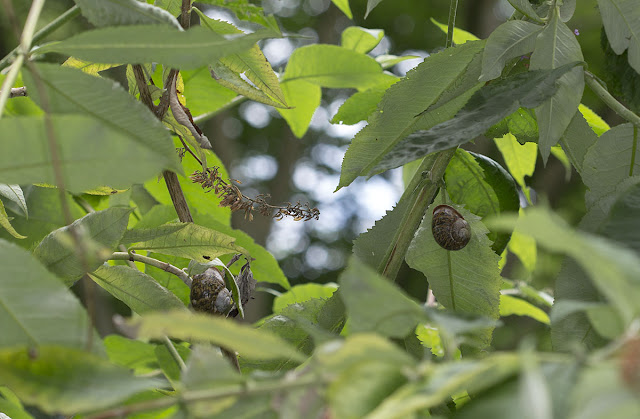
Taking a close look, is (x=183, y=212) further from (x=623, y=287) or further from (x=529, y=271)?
(x=529, y=271)

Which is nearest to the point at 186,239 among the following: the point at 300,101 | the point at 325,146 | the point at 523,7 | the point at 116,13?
the point at 116,13

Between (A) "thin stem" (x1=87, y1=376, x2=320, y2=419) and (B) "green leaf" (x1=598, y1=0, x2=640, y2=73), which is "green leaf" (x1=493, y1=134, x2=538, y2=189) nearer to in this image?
(B) "green leaf" (x1=598, y1=0, x2=640, y2=73)

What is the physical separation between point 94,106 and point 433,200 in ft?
0.87

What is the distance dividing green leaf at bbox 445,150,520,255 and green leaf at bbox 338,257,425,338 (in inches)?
11.0

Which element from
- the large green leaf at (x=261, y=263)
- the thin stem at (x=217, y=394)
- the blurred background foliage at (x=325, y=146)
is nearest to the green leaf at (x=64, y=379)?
the thin stem at (x=217, y=394)

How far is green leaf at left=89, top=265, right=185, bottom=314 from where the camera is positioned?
368 millimetres

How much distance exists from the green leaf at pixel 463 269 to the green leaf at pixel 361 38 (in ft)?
1.23

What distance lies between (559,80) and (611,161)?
2.3 inches

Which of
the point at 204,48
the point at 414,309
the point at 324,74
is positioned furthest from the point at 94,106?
the point at 324,74

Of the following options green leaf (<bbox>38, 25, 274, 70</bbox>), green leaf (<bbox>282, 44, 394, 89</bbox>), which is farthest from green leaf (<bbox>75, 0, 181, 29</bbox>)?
green leaf (<bbox>282, 44, 394, 89</bbox>)

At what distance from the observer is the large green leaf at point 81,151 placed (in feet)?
0.71

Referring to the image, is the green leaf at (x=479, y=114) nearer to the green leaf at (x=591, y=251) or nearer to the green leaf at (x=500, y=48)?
the green leaf at (x=500, y=48)

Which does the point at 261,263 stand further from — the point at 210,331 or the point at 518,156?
the point at 210,331

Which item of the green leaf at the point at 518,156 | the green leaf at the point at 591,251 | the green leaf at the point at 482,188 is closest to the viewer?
the green leaf at the point at 591,251
